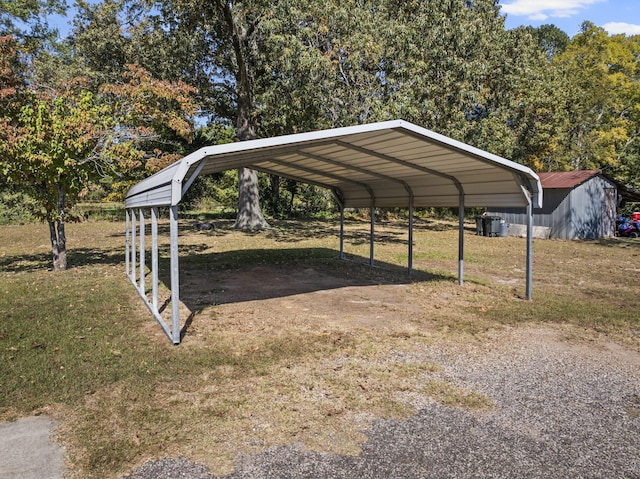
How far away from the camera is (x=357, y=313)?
7.45 m

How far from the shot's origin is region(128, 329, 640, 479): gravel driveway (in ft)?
10.1

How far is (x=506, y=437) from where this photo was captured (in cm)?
353

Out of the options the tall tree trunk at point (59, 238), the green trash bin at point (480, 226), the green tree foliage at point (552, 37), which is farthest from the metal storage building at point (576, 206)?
the green tree foliage at point (552, 37)

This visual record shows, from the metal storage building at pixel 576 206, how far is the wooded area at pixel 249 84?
3.21 meters

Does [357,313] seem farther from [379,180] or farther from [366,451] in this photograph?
[379,180]

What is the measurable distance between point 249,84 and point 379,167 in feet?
43.7

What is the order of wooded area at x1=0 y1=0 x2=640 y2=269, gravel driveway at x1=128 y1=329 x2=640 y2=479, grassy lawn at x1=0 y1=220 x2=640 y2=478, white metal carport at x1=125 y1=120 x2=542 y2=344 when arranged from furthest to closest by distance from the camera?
1. wooded area at x1=0 y1=0 x2=640 y2=269
2. white metal carport at x1=125 y1=120 x2=542 y2=344
3. grassy lawn at x1=0 y1=220 x2=640 y2=478
4. gravel driveway at x1=128 y1=329 x2=640 y2=479

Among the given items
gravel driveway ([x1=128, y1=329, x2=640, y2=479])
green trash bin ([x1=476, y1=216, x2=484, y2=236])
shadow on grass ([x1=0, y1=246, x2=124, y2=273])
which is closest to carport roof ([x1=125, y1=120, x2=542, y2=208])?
gravel driveway ([x1=128, y1=329, x2=640, y2=479])

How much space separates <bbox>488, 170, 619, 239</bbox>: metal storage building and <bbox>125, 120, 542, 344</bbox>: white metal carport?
485 inches

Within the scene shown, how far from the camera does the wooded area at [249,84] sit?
419 inches

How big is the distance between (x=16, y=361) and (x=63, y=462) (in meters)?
2.47

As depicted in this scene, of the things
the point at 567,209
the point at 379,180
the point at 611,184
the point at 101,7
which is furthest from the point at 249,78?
the point at 611,184

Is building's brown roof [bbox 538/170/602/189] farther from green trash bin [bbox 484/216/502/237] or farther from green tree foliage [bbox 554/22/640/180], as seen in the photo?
green tree foliage [bbox 554/22/640/180]

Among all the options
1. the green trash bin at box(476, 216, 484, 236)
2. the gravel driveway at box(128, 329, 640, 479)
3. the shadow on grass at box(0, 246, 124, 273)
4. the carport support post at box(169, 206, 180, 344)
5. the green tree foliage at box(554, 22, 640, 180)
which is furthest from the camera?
the green tree foliage at box(554, 22, 640, 180)
